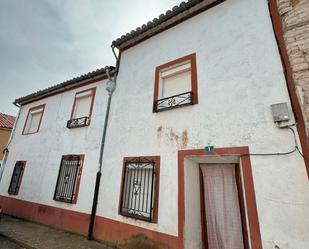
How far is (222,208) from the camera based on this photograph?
399 centimetres

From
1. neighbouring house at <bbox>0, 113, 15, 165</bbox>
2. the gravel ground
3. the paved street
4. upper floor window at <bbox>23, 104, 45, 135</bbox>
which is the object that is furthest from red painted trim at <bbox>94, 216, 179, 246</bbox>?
neighbouring house at <bbox>0, 113, 15, 165</bbox>

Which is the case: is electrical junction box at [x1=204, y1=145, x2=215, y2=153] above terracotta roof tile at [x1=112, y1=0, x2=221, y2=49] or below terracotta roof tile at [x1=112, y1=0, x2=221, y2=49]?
below

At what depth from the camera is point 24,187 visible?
8117 millimetres

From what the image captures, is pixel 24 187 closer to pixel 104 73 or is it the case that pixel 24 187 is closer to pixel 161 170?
pixel 104 73

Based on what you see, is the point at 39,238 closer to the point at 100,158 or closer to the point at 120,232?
the point at 120,232

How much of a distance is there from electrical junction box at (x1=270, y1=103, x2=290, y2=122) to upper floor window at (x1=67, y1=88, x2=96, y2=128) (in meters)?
6.15

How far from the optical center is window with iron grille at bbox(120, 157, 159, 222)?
14.5 ft

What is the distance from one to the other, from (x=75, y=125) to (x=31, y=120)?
473 cm

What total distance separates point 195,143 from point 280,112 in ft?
5.92

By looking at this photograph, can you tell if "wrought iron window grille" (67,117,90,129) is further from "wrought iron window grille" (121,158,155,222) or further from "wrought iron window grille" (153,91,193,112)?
"wrought iron window grille" (153,91,193,112)

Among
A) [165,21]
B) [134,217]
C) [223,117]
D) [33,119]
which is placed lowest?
[134,217]

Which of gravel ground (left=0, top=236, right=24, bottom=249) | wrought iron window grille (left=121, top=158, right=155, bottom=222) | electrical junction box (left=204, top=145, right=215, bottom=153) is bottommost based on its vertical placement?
gravel ground (left=0, top=236, right=24, bottom=249)

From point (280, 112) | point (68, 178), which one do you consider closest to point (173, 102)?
point (280, 112)

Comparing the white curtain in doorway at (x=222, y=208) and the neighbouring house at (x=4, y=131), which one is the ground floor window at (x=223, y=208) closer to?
the white curtain in doorway at (x=222, y=208)
